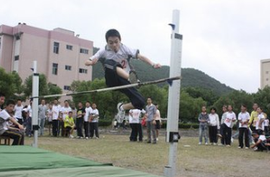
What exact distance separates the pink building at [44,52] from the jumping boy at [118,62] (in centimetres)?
2576

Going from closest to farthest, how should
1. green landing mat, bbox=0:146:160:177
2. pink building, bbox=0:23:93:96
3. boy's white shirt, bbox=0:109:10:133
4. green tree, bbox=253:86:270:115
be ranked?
green landing mat, bbox=0:146:160:177 < boy's white shirt, bbox=0:109:10:133 < pink building, bbox=0:23:93:96 < green tree, bbox=253:86:270:115

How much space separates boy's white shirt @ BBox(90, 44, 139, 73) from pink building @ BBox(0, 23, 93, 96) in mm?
25750

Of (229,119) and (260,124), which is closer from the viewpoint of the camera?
(260,124)

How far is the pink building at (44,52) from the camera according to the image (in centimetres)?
3144

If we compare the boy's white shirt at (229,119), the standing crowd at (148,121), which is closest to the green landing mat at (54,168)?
the standing crowd at (148,121)

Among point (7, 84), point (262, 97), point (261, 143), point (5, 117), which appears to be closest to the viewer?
point (5, 117)

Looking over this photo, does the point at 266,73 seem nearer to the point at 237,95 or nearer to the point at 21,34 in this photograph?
the point at 237,95

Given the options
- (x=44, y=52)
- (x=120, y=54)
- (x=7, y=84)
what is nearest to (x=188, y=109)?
(x=44, y=52)

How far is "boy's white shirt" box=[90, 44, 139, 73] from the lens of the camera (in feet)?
15.4

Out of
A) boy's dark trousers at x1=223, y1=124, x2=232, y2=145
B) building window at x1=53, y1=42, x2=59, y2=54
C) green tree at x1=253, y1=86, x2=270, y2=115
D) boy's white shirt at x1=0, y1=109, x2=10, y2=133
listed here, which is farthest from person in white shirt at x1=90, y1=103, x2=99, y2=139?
green tree at x1=253, y1=86, x2=270, y2=115

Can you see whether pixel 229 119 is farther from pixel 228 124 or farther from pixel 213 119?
pixel 213 119

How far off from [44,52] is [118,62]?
99.6 ft

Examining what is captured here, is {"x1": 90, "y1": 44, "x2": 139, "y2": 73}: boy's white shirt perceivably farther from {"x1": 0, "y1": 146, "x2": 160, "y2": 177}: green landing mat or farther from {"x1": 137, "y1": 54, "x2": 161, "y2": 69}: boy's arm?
{"x1": 0, "y1": 146, "x2": 160, "y2": 177}: green landing mat

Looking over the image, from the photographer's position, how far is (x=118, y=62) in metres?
4.67
